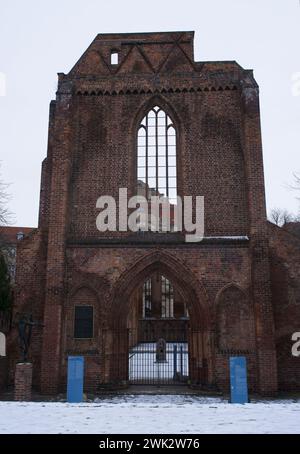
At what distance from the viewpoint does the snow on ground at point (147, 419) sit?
7.27 m

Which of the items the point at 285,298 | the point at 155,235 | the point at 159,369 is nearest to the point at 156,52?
the point at 155,235

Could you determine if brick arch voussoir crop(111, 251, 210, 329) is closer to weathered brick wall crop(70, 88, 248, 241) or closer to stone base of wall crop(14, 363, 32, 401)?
weathered brick wall crop(70, 88, 248, 241)

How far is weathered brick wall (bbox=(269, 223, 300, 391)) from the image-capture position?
13.1 m

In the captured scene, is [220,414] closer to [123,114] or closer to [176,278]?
[176,278]

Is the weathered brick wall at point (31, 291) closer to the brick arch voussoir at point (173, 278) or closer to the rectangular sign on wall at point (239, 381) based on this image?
the brick arch voussoir at point (173, 278)

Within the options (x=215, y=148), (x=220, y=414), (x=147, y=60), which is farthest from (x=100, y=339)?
(x=147, y=60)

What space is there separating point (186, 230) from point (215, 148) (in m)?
2.94

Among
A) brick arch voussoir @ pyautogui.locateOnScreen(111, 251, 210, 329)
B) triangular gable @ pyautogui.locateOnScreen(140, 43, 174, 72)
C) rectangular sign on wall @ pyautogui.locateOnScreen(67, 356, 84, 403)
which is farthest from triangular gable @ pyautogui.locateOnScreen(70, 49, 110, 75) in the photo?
rectangular sign on wall @ pyautogui.locateOnScreen(67, 356, 84, 403)

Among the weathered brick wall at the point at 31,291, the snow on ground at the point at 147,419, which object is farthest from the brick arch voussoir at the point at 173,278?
the snow on ground at the point at 147,419

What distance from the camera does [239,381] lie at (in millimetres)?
10945

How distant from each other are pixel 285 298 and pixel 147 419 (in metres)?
6.86

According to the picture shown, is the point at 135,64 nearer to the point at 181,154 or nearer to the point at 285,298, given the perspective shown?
the point at 181,154

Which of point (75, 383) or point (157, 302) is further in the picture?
point (157, 302)

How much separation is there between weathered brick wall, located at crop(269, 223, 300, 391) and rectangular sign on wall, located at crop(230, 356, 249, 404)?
265 cm
